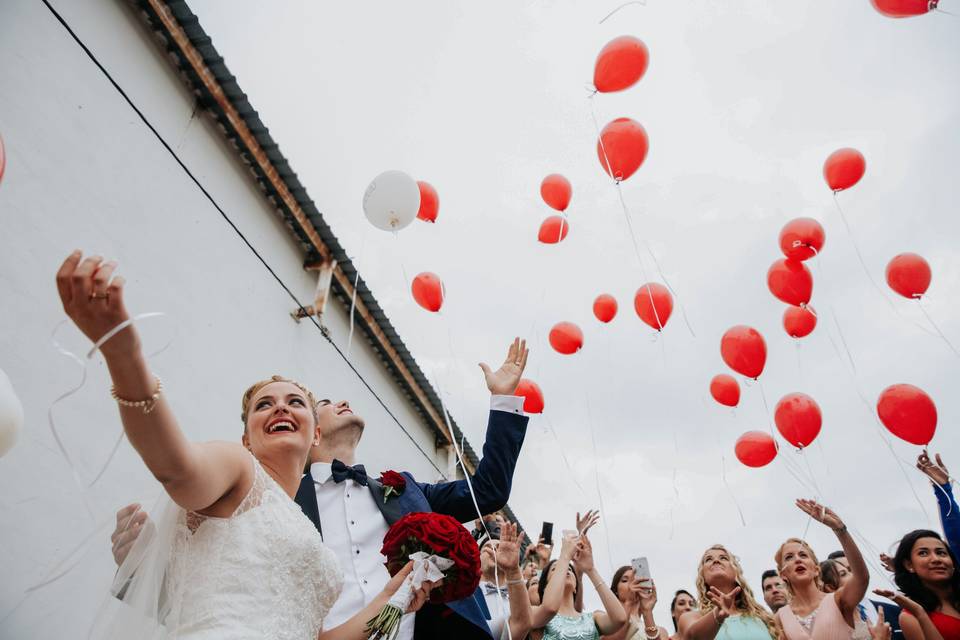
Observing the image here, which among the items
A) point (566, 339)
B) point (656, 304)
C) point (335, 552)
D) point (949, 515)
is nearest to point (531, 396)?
point (566, 339)

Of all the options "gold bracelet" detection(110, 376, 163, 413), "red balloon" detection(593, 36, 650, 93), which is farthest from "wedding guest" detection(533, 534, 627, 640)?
"red balloon" detection(593, 36, 650, 93)

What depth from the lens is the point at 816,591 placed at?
3.77 meters

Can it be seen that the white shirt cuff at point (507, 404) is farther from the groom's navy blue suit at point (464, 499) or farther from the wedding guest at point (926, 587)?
the wedding guest at point (926, 587)

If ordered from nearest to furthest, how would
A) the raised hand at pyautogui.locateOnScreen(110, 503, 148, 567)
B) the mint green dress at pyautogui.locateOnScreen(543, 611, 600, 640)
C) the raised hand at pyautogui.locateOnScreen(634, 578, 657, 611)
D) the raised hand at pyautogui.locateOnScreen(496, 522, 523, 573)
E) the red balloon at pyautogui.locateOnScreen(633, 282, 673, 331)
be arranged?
the raised hand at pyautogui.locateOnScreen(110, 503, 148, 567) → the raised hand at pyautogui.locateOnScreen(496, 522, 523, 573) → the mint green dress at pyautogui.locateOnScreen(543, 611, 600, 640) → the raised hand at pyautogui.locateOnScreen(634, 578, 657, 611) → the red balloon at pyautogui.locateOnScreen(633, 282, 673, 331)

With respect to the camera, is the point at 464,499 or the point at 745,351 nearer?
the point at 464,499

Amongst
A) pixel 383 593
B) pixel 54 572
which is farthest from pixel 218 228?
pixel 383 593

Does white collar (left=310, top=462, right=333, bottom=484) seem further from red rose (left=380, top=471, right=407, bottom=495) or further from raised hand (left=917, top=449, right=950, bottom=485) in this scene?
raised hand (left=917, top=449, right=950, bottom=485)

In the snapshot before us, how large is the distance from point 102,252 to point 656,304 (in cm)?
431

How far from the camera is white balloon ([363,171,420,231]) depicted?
14.4ft

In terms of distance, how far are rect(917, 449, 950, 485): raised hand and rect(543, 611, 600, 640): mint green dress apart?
2214 mm

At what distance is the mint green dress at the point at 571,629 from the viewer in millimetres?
3721

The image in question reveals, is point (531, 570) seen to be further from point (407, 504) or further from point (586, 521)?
point (407, 504)

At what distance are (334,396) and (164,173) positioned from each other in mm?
2790

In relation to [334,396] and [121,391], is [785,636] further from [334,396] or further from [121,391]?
[334,396]
